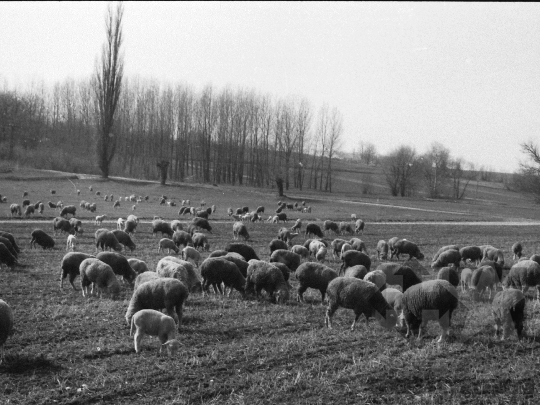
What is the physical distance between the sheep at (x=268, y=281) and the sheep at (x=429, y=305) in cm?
389

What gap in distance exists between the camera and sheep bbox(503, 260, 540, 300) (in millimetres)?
14718

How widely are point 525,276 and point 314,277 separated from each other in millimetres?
6383

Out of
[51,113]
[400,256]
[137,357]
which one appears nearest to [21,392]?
[137,357]

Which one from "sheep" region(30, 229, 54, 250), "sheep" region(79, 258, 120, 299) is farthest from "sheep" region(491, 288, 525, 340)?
"sheep" region(30, 229, 54, 250)

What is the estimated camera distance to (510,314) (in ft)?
35.8

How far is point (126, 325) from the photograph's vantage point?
10797 mm

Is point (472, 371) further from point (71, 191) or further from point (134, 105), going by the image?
point (134, 105)

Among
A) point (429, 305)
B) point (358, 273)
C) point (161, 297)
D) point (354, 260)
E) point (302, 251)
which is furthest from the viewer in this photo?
point (302, 251)

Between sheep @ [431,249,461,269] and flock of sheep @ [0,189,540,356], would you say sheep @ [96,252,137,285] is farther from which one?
sheep @ [431,249,461,269]

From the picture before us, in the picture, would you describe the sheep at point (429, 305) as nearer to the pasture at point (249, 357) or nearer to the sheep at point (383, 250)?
the pasture at point (249, 357)

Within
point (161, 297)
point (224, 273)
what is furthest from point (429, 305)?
point (224, 273)

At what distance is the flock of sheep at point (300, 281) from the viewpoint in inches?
422

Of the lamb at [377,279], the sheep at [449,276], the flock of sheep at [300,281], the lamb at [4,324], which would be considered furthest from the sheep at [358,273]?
the lamb at [4,324]

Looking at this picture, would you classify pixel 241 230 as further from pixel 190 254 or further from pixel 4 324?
pixel 4 324
